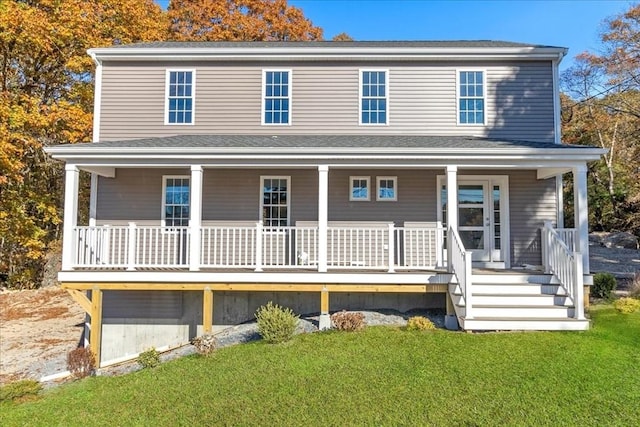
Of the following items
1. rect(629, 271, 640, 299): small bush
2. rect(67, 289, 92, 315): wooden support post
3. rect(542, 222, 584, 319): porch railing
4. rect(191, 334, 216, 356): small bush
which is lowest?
rect(191, 334, 216, 356): small bush

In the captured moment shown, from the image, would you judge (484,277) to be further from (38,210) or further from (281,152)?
Answer: (38,210)

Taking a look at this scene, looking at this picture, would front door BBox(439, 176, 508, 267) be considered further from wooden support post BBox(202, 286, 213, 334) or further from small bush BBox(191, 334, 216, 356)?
small bush BBox(191, 334, 216, 356)

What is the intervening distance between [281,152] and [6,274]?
664 inches

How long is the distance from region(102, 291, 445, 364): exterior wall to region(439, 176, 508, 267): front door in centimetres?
165

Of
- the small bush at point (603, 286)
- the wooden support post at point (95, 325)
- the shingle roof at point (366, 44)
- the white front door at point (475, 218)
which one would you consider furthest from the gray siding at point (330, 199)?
the shingle roof at point (366, 44)

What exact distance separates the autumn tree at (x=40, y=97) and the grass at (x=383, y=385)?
11.8 meters

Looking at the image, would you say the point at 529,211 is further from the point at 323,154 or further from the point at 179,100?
the point at 179,100

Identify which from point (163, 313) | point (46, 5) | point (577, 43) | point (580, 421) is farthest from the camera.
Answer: point (577, 43)

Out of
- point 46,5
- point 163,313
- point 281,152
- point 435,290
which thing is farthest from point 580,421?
point 46,5

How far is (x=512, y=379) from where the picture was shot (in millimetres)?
5840

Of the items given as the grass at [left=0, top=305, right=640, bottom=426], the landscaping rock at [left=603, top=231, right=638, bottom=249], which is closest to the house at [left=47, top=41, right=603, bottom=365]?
the grass at [left=0, top=305, right=640, bottom=426]

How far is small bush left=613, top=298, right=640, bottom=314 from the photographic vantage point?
848 cm

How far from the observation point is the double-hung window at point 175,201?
10.8m

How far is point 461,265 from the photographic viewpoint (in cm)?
798
